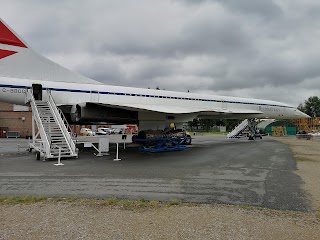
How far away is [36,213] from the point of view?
14.4 ft

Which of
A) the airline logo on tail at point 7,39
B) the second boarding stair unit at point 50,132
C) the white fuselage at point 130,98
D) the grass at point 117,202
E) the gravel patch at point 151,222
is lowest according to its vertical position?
the gravel patch at point 151,222

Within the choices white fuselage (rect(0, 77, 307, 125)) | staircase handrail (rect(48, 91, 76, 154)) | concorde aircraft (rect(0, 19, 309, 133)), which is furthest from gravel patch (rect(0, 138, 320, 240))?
white fuselage (rect(0, 77, 307, 125))

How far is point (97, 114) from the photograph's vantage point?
13609 millimetres

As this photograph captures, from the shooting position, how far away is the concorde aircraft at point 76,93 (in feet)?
40.3

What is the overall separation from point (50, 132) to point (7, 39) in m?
4.71

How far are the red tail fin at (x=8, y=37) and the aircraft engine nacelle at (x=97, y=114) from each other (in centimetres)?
381

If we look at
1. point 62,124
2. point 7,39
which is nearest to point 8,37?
point 7,39

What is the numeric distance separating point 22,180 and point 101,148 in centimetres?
579

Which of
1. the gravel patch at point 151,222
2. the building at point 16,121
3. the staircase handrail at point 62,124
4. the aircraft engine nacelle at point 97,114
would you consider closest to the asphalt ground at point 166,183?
the gravel patch at point 151,222

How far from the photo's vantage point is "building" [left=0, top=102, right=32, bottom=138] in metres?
34.2

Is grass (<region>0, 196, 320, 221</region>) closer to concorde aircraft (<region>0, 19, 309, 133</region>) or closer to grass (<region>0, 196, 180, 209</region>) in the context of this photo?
grass (<region>0, 196, 180, 209</region>)

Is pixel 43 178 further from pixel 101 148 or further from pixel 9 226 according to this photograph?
pixel 101 148

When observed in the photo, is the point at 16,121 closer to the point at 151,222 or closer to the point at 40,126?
the point at 40,126

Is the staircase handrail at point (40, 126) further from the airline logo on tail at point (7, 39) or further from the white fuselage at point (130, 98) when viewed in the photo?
the airline logo on tail at point (7, 39)
